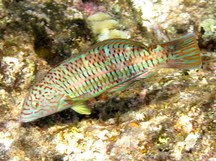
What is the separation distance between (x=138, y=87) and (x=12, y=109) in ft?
5.80

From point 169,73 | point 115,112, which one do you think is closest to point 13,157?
point 115,112

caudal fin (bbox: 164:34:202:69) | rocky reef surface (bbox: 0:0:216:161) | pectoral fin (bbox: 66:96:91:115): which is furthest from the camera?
rocky reef surface (bbox: 0:0:216:161)

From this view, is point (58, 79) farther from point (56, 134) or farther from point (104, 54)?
point (56, 134)

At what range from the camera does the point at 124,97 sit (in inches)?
172

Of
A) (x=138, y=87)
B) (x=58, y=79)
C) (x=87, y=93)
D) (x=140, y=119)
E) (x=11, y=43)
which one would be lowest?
(x=140, y=119)

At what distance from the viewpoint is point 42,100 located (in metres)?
3.54

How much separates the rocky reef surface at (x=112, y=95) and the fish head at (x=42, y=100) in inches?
15.0

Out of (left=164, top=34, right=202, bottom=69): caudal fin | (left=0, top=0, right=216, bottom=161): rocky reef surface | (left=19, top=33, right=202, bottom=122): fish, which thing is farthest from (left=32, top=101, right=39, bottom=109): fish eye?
(left=164, top=34, right=202, bottom=69): caudal fin

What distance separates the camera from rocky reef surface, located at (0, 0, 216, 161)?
145 inches

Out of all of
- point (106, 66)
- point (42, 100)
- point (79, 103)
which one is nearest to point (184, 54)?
point (106, 66)

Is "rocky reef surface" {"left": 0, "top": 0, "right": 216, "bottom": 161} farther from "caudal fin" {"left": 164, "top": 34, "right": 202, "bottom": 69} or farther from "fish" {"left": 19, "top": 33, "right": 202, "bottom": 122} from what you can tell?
"caudal fin" {"left": 164, "top": 34, "right": 202, "bottom": 69}

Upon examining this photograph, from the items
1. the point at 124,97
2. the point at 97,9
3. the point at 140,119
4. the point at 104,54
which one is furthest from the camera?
the point at 97,9

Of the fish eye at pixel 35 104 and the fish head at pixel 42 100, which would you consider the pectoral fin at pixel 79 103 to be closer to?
the fish head at pixel 42 100

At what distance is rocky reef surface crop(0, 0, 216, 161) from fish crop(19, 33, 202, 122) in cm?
47
